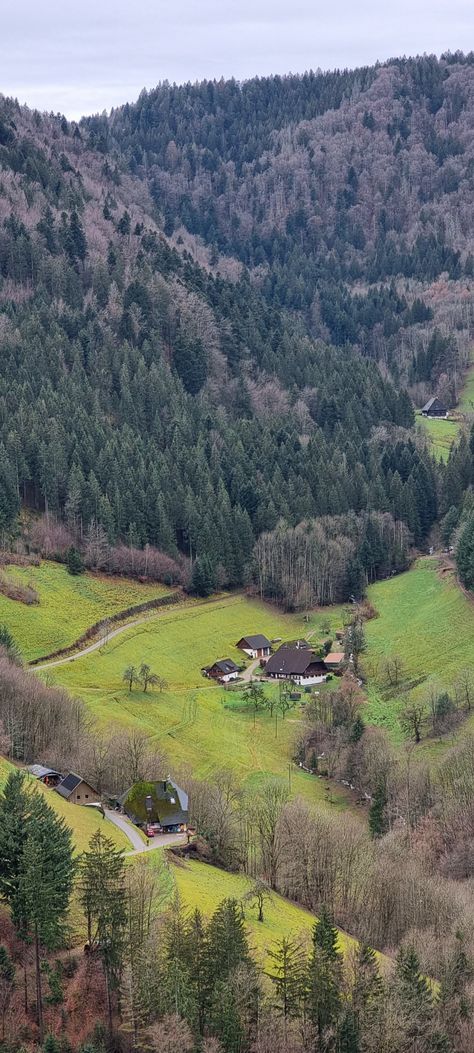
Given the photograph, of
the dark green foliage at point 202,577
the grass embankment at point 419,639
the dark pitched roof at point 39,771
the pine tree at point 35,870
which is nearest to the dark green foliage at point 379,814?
the grass embankment at point 419,639

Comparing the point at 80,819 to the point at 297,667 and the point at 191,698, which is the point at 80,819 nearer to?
the point at 191,698

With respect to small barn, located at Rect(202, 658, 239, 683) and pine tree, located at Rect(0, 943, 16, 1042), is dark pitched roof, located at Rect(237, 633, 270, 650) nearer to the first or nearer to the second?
small barn, located at Rect(202, 658, 239, 683)

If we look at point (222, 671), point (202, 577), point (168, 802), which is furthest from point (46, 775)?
point (202, 577)

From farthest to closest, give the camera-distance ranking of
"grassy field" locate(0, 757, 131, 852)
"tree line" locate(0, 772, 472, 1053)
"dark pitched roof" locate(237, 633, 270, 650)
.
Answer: "dark pitched roof" locate(237, 633, 270, 650) < "grassy field" locate(0, 757, 131, 852) < "tree line" locate(0, 772, 472, 1053)

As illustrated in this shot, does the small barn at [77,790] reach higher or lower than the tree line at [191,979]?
lower

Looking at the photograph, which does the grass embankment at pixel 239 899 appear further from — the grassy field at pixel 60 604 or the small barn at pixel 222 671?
the small barn at pixel 222 671

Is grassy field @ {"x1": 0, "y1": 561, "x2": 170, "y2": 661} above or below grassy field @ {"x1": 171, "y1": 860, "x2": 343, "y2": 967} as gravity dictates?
below

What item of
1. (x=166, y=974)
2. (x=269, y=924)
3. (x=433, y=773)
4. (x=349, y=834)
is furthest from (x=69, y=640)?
(x=166, y=974)

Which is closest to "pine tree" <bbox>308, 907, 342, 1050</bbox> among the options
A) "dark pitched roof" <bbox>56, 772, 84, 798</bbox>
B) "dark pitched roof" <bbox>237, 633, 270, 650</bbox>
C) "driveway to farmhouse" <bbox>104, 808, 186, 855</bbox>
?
"driveway to farmhouse" <bbox>104, 808, 186, 855</bbox>
